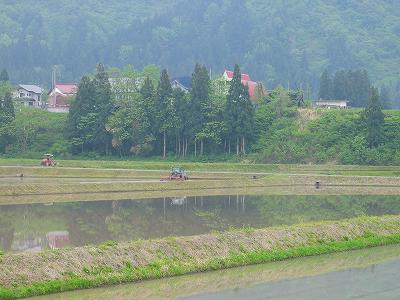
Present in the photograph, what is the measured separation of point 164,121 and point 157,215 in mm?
33211

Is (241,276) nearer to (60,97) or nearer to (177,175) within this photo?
(177,175)

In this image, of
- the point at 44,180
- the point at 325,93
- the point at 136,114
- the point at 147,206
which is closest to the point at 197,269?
the point at 147,206

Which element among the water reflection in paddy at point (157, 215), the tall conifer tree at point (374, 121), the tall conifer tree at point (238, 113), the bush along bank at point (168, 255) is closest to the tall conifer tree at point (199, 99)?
the tall conifer tree at point (238, 113)

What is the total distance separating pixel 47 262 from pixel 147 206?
15539 mm

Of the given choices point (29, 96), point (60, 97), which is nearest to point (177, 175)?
point (60, 97)

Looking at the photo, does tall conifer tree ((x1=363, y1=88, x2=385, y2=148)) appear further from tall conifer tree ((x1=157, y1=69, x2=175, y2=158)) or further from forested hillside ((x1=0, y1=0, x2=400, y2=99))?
forested hillside ((x1=0, y1=0, x2=400, y2=99))

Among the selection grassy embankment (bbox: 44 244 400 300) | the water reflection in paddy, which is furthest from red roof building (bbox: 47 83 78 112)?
grassy embankment (bbox: 44 244 400 300)

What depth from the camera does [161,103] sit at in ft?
219

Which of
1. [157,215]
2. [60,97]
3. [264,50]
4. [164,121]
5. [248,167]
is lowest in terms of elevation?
→ [157,215]

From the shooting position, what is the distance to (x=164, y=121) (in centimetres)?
6594

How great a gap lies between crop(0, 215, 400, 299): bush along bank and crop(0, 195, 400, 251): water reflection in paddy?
2.88 m

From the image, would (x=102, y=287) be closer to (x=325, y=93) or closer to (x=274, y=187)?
(x=274, y=187)

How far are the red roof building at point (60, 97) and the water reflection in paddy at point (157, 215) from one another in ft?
153

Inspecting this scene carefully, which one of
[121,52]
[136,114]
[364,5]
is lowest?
[136,114]
